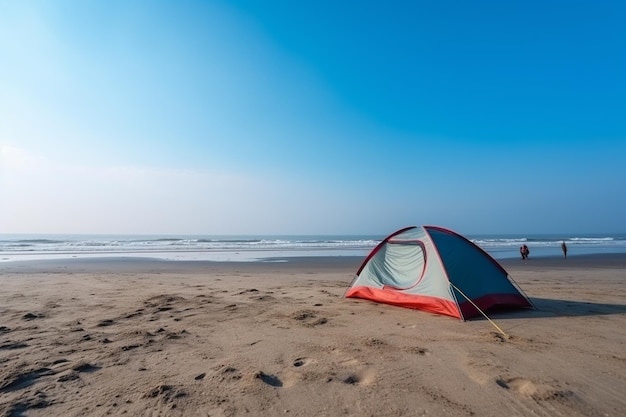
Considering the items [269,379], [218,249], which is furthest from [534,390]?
[218,249]

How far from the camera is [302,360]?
14.7 feet

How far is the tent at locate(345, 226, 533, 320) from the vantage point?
22.3ft

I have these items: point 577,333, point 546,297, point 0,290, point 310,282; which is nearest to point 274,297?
point 310,282

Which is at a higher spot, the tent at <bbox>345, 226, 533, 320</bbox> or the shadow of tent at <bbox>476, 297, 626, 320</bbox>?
the tent at <bbox>345, 226, 533, 320</bbox>

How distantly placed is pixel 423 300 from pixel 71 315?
723cm

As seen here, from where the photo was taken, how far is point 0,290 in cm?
962

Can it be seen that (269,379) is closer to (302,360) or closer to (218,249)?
(302,360)

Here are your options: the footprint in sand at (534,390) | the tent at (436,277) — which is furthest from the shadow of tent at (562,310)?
the footprint in sand at (534,390)

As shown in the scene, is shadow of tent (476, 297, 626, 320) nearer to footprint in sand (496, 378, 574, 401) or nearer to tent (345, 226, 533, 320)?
tent (345, 226, 533, 320)

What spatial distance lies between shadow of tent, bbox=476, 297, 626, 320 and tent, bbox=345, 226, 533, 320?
203mm

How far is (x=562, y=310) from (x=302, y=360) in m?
6.32

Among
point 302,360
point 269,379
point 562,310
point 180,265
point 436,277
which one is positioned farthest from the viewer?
point 180,265

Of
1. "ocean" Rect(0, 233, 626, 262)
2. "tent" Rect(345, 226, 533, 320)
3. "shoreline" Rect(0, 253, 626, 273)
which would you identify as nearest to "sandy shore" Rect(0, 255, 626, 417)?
"tent" Rect(345, 226, 533, 320)

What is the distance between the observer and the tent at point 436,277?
22.3 ft
